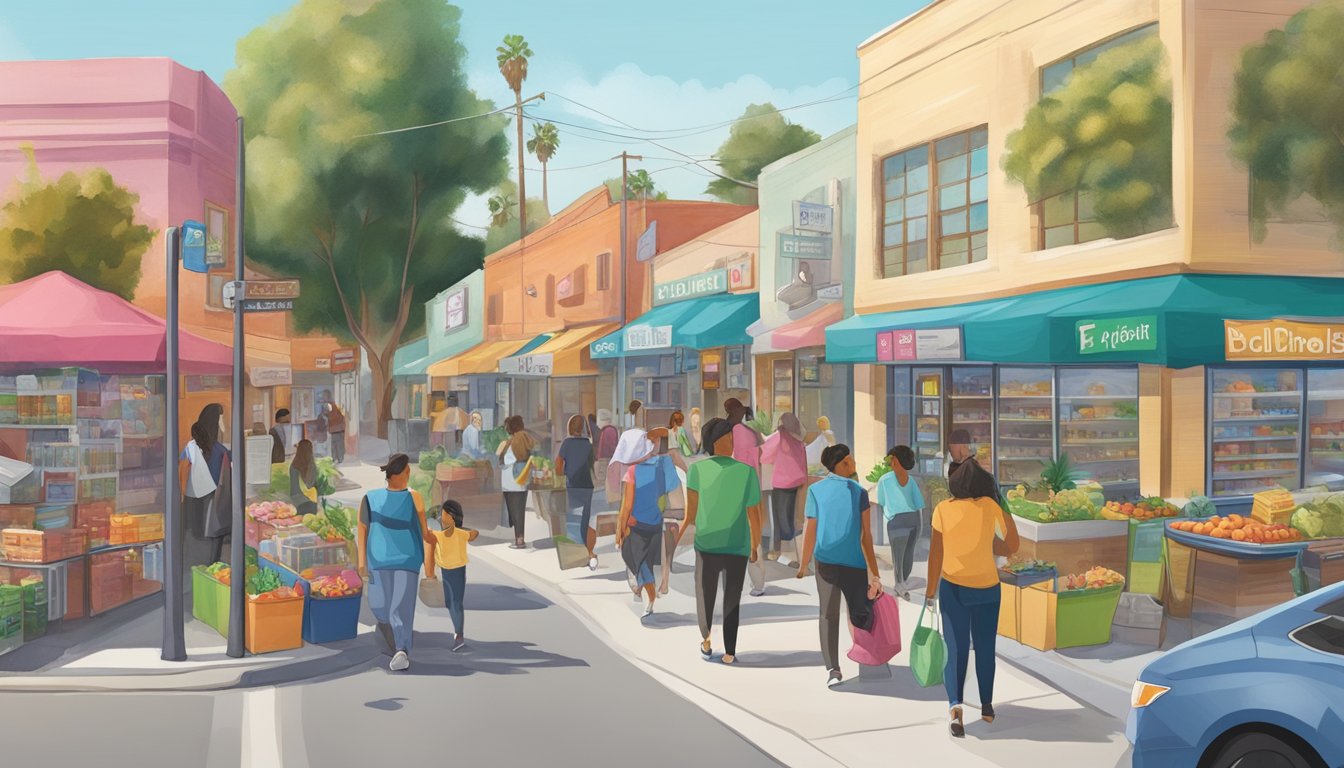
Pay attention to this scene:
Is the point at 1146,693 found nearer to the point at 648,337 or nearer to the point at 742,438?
the point at 742,438

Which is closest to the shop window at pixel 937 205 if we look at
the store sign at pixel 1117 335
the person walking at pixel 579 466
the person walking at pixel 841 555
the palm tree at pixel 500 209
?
the store sign at pixel 1117 335

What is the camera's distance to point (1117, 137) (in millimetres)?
13328

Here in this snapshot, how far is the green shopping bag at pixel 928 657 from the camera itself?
799cm

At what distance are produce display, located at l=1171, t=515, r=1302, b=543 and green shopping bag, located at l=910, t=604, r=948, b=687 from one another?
148 inches

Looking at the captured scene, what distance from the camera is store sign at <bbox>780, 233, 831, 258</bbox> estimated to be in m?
21.5

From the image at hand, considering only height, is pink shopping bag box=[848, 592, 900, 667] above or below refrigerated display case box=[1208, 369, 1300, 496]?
below

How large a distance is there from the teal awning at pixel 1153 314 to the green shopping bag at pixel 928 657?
17.9ft

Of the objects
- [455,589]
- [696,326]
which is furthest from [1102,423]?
[696,326]

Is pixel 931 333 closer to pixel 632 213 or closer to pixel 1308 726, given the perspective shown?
pixel 1308 726

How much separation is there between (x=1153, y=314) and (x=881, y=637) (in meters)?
5.62

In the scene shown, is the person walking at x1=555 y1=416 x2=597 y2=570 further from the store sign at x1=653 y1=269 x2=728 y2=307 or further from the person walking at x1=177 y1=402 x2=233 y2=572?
the store sign at x1=653 y1=269 x2=728 y2=307

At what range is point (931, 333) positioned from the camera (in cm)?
1655

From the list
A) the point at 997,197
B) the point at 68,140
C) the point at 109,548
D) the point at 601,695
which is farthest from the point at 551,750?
the point at 68,140

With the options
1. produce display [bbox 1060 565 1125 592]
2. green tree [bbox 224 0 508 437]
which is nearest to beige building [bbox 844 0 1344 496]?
produce display [bbox 1060 565 1125 592]
